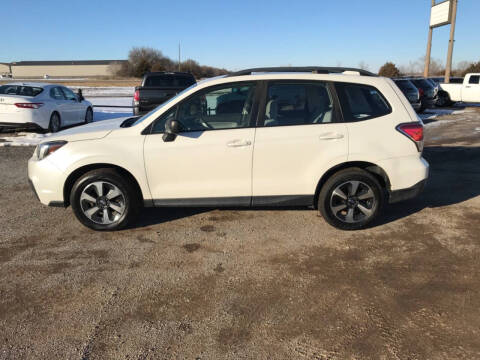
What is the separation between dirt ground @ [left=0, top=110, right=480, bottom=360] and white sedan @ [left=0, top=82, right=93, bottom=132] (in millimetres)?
6084

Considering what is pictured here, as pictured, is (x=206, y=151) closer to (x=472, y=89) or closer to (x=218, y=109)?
(x=218, y=109)

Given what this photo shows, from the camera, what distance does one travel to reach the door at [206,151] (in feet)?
14.1

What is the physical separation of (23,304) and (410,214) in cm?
456

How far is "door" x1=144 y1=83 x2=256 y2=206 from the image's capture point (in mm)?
4309

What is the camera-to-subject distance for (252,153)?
4.33 metres

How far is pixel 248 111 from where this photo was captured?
442cm

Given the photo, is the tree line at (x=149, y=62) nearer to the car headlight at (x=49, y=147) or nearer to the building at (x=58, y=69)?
the building at (x=58, y=69)

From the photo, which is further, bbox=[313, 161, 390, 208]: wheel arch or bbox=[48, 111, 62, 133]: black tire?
bbox=[48, 111, 62, 133]: black tire

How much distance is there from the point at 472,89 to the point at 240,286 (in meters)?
21.9

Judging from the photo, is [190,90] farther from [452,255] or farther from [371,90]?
[452,255]

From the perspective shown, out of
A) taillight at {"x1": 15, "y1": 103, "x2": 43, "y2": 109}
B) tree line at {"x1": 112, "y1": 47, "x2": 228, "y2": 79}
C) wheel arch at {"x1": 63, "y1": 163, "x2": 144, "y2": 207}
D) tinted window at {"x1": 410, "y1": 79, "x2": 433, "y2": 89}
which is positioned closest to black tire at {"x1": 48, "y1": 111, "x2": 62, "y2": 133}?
taillight at {"x1": 15, "y1": 103, "x2": 43, "y2": 109}

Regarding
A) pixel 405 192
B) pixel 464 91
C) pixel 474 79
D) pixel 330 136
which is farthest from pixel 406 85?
pixel 330 136

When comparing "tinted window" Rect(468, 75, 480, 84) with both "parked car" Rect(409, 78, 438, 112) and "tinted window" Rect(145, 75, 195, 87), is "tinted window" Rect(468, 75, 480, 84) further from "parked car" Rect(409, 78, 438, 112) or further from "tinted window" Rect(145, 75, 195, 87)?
"tinted window" Rect(145, 75, 195, 87)

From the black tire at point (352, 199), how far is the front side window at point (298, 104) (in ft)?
2.24
